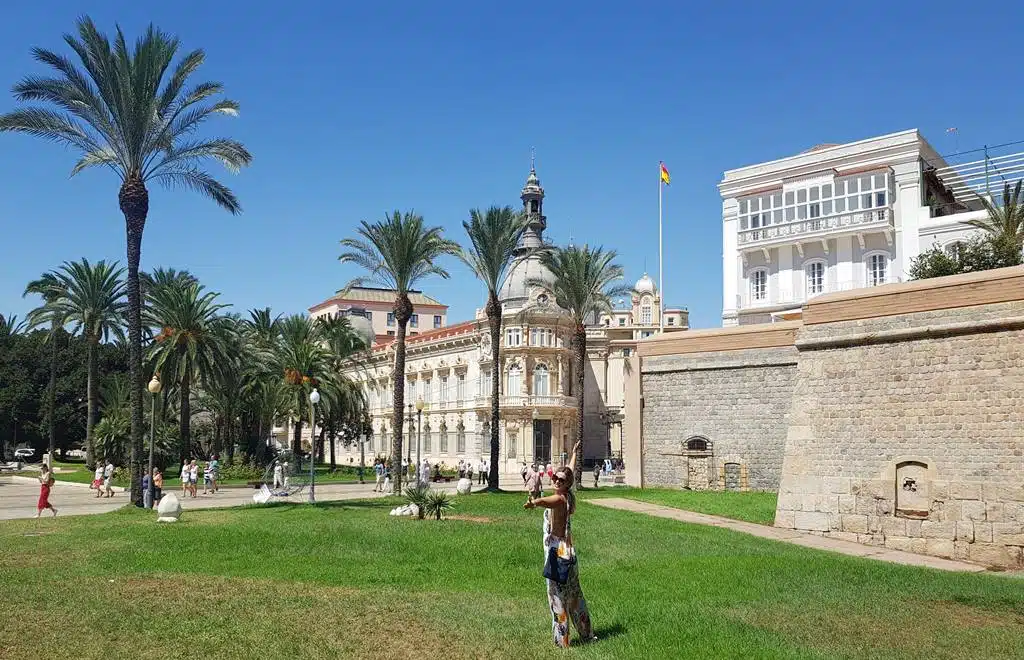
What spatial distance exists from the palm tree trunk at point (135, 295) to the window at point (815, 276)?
32.6 meters

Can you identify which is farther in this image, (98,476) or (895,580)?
(98,476)

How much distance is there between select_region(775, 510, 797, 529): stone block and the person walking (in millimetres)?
11588

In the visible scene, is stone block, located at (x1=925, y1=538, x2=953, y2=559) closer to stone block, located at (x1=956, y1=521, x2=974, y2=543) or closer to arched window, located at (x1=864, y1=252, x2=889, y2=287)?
stone block, located at (x1=956, y1=521, x2=974, y2=543)

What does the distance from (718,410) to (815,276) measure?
60.9ft

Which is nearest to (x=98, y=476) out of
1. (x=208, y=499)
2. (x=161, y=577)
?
(x=208, y=499)

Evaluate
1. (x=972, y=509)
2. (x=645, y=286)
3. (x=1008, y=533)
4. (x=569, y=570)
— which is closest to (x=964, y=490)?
(x=972, y=509)

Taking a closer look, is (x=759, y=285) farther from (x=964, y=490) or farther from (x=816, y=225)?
(x=964, y=490)

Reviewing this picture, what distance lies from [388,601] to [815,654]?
4.68m

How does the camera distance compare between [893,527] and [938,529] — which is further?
[893,527]

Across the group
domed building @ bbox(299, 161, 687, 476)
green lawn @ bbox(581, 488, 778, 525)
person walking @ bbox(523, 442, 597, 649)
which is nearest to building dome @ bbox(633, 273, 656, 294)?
domed building @ bbox(299, 161, 687, 476)

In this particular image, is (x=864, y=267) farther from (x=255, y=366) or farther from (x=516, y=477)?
(x=255, y=366)

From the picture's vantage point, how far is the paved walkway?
14781 mm

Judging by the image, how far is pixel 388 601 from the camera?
9867mm

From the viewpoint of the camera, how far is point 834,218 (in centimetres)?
4278
